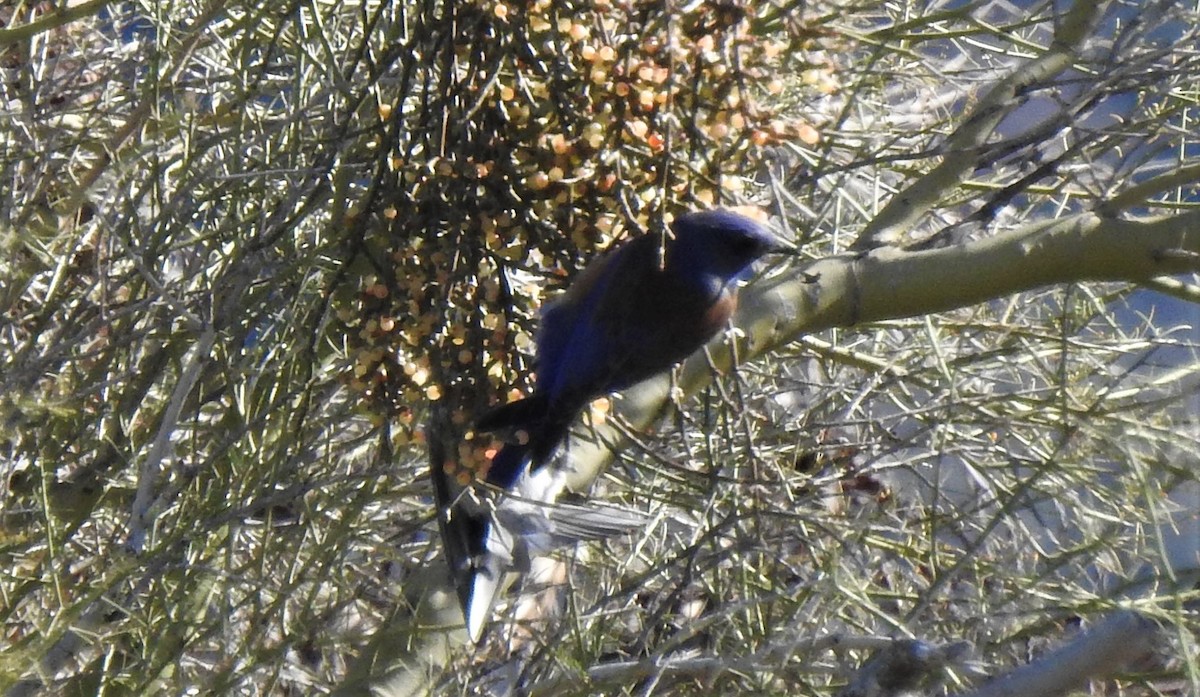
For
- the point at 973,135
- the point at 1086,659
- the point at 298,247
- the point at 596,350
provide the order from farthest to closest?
Result: the point at 298,247, the point at 973,135, the point at 596,350, the point at 1086,659

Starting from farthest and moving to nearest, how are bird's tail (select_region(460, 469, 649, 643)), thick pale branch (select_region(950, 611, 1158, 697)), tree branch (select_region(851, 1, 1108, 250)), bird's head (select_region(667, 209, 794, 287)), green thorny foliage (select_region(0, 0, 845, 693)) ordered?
tree branch (select_region(851, 1, 1108, 250)) → bird's tail (select_region(460, 469, 649, 643)) → bird's head (select_region(667, 209, 794, 287)) → green thorny foliage (select_region(0, 0, 845, 693)) → thick pale branch (select_region(950, 611, 1158, 697))

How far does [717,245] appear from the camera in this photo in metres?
2.02

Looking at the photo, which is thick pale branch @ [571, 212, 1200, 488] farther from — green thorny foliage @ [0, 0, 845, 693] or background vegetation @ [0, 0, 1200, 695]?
green thorny foliage @ [0, 0, 845, 693]

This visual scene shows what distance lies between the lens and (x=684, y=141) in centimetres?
182

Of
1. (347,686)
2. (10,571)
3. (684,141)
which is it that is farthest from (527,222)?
(10,571)

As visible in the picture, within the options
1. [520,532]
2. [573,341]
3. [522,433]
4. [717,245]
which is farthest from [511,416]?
[717,245]

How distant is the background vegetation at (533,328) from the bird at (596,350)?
0.06 m

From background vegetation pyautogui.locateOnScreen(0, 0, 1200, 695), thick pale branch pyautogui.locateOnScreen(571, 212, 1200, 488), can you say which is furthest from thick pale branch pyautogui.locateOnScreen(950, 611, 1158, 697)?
thick pale branch pyautogui.locateOnScreen(571, 212, 1200, 488)

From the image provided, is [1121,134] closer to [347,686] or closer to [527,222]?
[527,222]

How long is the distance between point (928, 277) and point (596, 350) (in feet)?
1.54

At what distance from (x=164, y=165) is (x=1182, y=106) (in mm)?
1987

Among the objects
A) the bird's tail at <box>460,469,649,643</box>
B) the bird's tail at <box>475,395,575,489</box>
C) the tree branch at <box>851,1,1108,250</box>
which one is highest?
the tree branch at <box>851,1,1108,250</box>

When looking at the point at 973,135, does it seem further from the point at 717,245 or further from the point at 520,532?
Result: the point at 520,532

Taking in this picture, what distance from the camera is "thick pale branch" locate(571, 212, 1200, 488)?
1805 mm
